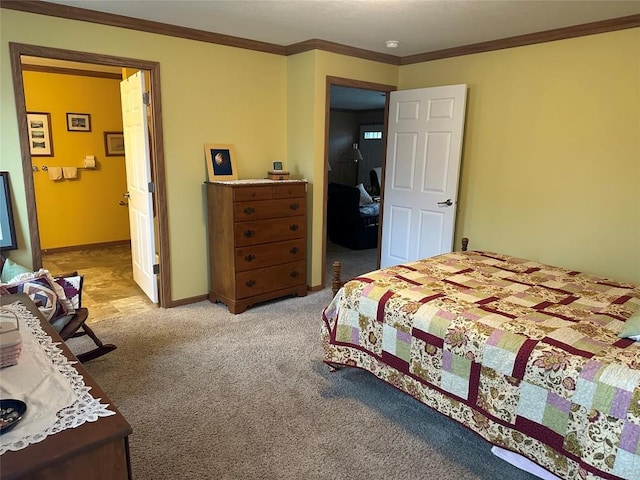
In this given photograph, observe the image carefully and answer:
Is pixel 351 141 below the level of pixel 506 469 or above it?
above

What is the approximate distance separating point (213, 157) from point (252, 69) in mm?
897

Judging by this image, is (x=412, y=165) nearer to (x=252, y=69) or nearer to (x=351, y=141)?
(x=252, y=69)

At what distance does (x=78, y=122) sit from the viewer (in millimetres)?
5445

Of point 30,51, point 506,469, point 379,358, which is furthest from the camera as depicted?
point 30,51

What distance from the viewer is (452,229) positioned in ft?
12.9

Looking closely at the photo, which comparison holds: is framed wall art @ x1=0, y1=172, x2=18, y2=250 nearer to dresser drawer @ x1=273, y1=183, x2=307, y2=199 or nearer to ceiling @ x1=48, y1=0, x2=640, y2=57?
ceiling @ x1=48, y1=0, x2=640, y2=57

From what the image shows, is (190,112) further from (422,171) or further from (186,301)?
(422,171)

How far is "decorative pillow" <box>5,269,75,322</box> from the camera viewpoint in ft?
7.68

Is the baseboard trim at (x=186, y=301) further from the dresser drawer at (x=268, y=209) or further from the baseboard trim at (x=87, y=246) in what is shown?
the baseboard trim at (x=87, y=246)

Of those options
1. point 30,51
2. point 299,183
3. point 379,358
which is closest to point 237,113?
point 299,183

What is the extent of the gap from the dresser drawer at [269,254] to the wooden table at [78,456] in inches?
96.8

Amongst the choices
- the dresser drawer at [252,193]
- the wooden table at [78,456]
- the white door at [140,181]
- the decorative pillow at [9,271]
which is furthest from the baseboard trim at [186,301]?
the wooden table at [78,456]

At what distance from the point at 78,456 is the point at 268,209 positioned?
2.77 metres

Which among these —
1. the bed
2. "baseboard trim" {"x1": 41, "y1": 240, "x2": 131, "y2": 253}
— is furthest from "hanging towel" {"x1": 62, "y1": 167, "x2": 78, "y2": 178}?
the bed
